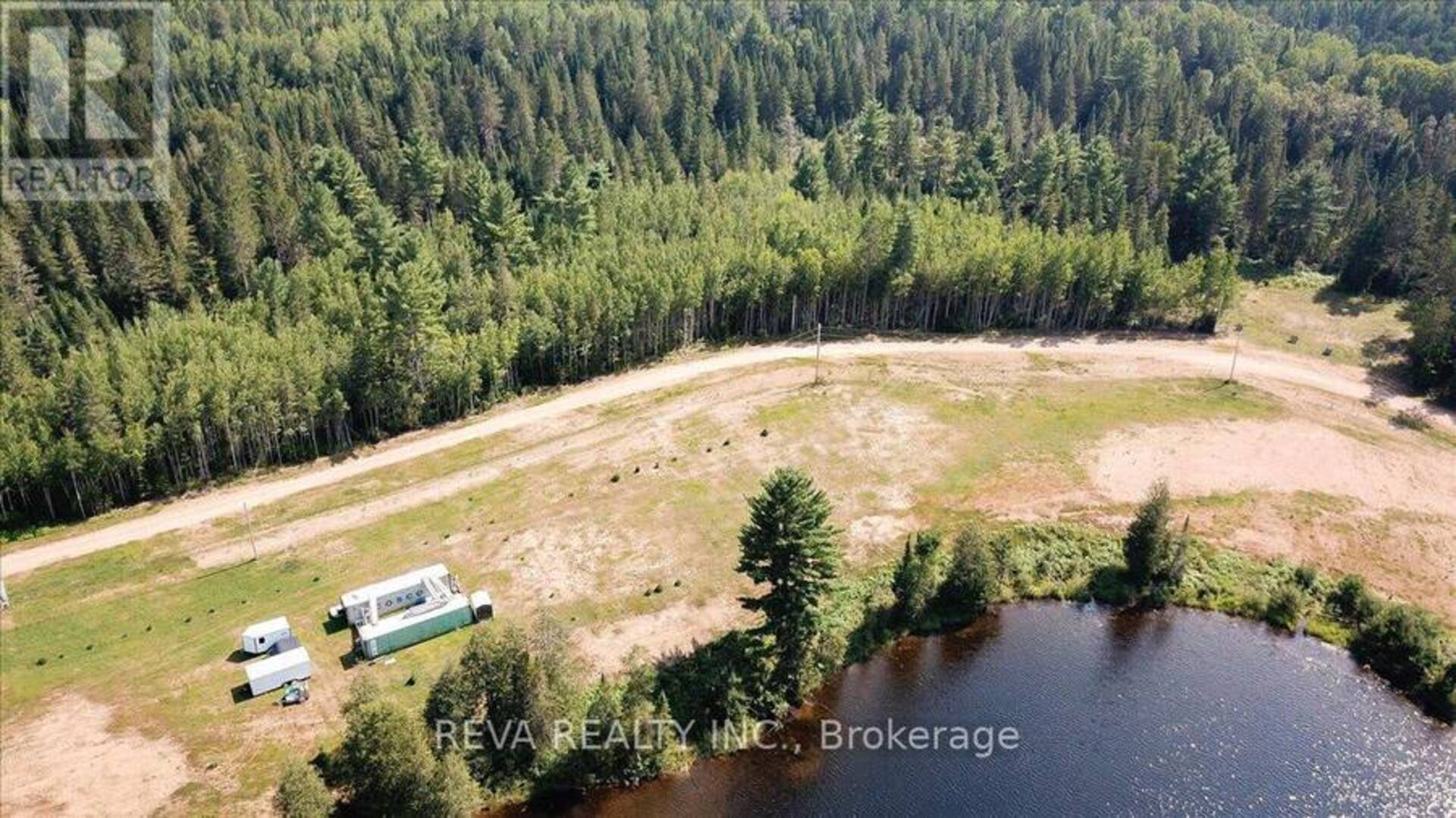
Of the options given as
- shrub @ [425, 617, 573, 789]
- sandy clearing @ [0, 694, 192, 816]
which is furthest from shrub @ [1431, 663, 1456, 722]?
sandy clearing @ [0, 694, 192, 816]

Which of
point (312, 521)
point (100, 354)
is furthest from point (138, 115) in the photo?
point (312, 521)

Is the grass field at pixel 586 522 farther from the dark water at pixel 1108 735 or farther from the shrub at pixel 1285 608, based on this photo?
the dark water at pixel 1108 735

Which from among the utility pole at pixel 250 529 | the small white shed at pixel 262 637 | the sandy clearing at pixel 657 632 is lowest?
the sandy clearing at pixel 657 632

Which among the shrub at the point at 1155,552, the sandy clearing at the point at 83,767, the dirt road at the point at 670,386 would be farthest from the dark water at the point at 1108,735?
the dirt road at the point at 670,386

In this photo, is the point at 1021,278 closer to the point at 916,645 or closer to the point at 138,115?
the point at 916,645

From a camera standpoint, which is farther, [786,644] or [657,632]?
[657,632]

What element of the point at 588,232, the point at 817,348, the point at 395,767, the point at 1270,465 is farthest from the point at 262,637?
the point at 1270,465

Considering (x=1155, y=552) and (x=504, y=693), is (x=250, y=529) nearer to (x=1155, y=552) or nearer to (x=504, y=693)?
(x=504, y=693)
